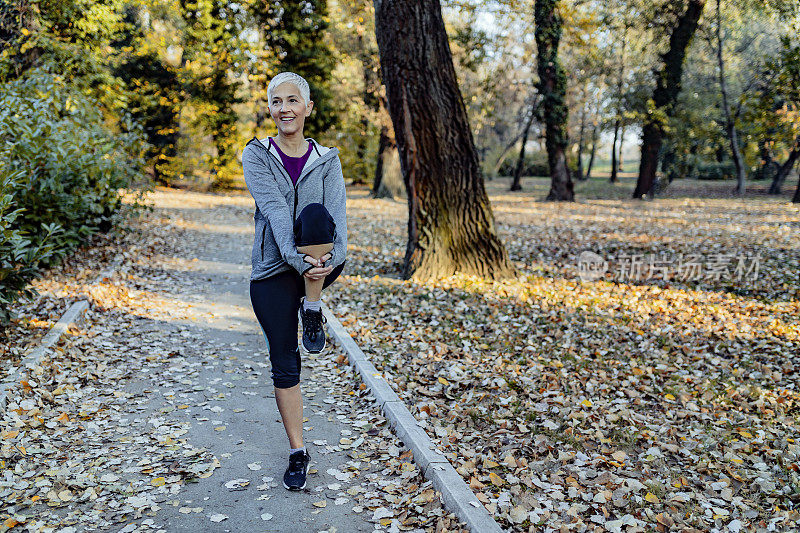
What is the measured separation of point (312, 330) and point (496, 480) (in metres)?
1.55

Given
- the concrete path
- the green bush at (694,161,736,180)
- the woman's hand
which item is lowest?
the concrete path

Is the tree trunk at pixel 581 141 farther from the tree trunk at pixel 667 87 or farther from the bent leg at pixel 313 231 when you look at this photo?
the bent leg at pixel 313 231

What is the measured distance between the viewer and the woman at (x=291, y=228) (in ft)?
10.9

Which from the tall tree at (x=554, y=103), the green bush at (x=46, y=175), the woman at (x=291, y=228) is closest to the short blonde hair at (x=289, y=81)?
the woman at (x=291, y=228)

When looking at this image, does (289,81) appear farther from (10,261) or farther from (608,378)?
(608,378)

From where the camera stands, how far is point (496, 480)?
386 centimetres

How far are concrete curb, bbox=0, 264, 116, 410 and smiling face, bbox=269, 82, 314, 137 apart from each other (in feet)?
10.3

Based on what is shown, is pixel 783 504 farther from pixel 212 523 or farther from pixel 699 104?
pixel 699 104

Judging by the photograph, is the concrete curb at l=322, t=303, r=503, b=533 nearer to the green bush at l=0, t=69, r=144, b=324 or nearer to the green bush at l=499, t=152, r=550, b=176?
the green bush at l=0, t=69, r=144, b=324

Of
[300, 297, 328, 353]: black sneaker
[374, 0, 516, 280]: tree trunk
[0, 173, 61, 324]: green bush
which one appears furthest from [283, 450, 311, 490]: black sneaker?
[374, 0, 516, 280]: tree trunk

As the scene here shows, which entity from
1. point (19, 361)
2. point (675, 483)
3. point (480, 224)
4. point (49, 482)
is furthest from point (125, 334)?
Answer: point (675, 483)

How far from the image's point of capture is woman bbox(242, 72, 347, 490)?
333cm

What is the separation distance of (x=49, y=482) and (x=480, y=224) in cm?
647

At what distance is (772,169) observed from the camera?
1284 inches
